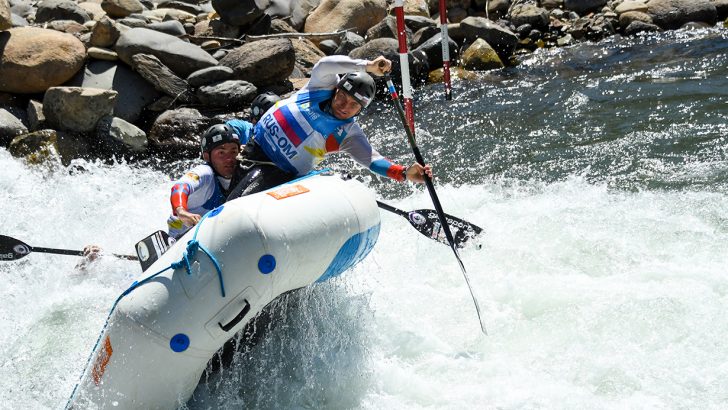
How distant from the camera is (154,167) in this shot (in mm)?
9719

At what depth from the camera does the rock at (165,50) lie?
1076cm

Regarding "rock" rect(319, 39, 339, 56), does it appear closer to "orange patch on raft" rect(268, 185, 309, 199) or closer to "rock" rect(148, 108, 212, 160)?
"rock" rect(148, 108, 212, 160)

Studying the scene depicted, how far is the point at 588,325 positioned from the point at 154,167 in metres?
6.27

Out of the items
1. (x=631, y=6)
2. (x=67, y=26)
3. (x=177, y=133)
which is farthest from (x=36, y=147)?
(x=631, y=6)

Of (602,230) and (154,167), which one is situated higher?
(602,230)

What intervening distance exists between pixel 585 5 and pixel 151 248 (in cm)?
1175

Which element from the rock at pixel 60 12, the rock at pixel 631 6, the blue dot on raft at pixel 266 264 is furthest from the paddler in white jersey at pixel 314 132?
the rock at pixel 631 6

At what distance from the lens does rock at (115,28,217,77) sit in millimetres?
10758

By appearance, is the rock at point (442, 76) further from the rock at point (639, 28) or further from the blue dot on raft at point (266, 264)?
the blue dot on raft at point (266, 264)

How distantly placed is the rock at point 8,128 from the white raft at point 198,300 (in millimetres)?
6256

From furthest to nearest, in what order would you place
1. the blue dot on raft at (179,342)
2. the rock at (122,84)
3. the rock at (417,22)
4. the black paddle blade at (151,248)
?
the rock at (417,22) → the rock at (122,84) → the black paddle blade at (151,248) → the blue dot on raft at (179,342)

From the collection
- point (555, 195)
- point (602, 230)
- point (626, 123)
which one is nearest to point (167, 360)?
point (602, 230)

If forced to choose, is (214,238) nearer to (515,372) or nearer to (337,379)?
(337,379)

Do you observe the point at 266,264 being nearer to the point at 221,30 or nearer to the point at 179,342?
the point at 179,342
